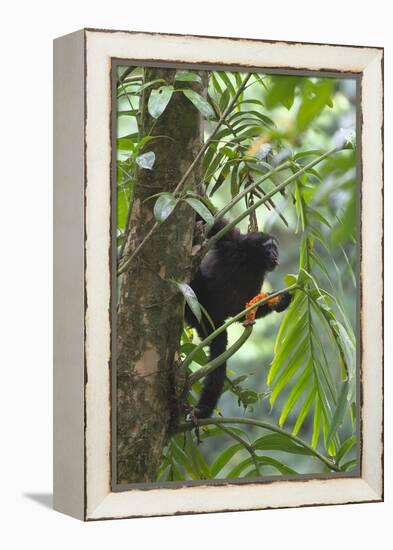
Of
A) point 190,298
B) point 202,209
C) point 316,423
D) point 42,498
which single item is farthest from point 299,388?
point 42,498

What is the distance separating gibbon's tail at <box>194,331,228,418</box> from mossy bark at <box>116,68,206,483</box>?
0.19 metres

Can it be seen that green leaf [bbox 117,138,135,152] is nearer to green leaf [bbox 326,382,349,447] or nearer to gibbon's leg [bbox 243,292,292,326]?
gibbon's leg [bbox 243,292,292,326]

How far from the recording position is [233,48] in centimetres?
278

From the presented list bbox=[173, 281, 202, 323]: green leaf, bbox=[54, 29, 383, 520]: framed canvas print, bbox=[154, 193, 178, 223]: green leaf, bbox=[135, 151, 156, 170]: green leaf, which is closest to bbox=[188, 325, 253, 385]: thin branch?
bbox=[54, 29, 383, 520]: framed canvas print

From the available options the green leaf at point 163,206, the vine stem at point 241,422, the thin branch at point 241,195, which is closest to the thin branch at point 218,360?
the vine stem at point 241,422

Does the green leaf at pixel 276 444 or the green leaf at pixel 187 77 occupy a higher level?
the green leaf at pixel 187 77

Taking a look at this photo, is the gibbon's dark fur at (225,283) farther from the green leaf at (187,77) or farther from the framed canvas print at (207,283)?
the green leaf at (187,77)

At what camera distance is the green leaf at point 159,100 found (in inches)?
99.8

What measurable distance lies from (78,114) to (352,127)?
994 millimetres

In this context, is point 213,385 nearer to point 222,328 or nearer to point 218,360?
point 218,360

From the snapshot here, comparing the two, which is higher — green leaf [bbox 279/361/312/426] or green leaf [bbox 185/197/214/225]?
green leaf [bbox 185/197/214/225]

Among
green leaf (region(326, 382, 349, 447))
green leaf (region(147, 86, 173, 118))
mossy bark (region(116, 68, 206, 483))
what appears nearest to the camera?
green leaf (region(147, 86, 173, 118))

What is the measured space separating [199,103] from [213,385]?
2.99 feet

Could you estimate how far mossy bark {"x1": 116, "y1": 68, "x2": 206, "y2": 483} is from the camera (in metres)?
2.66
